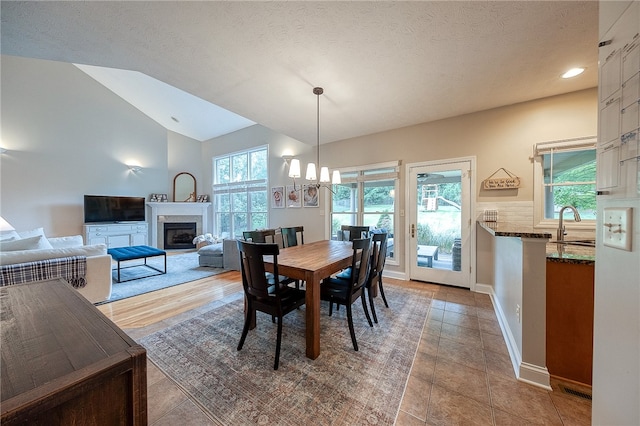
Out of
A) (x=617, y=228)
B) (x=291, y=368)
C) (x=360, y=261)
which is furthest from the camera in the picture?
(x=360, y=261)

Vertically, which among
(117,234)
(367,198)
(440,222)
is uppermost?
(367,198)

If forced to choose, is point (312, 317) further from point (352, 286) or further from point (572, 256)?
point (572, 256)

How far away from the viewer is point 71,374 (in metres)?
0.51

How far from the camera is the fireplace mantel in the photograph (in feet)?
21.3

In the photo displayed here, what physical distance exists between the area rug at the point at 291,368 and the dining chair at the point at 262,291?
0.58 ft

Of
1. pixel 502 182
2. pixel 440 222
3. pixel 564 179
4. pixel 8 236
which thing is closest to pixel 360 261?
pixel 440 222

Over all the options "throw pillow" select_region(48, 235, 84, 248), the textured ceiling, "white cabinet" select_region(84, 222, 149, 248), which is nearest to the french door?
the textured ceiling

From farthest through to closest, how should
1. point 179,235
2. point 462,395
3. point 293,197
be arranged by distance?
point 179,235 → point 293,197 → point 462,395

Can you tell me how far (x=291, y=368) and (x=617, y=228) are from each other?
1.91 meters

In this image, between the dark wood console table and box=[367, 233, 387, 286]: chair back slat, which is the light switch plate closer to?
the dark wood console table

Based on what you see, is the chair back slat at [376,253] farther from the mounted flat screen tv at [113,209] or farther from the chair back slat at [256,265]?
the mounted flat screen tv at [113,209]

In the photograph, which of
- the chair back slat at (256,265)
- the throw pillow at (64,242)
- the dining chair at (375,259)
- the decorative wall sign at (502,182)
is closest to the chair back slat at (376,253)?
the dining chair at (375,259)

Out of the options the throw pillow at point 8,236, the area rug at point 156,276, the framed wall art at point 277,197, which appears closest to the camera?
the throw pillow at point 8,236

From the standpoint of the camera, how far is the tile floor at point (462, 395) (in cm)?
135
